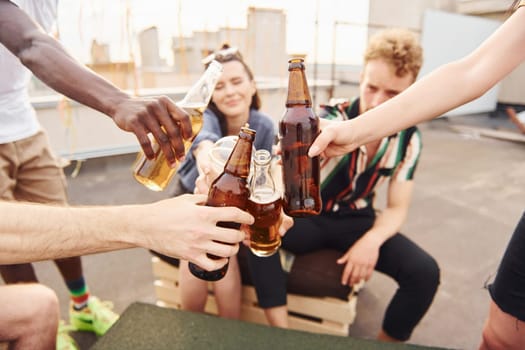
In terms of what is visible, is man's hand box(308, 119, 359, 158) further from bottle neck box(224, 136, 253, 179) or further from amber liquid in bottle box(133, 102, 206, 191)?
amber liquid in bottle box(133, 102, 206, 191)

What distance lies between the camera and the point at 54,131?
439 cm

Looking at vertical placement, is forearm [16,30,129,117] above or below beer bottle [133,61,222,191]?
above

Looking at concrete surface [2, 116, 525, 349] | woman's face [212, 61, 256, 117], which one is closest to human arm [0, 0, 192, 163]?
woman's face [212, 61, 256, 117]

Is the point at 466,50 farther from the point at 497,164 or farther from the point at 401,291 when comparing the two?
the point at 401,291

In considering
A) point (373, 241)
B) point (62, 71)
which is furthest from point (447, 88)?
point (62, 71)

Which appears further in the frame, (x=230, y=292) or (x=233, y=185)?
(x=230, y=292)

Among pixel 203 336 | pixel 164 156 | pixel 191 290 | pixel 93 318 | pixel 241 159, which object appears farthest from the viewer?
pixel 93 318

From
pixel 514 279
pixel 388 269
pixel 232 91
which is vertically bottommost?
pixel 388 269

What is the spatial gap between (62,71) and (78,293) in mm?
1290

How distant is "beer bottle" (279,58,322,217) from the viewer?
97cm

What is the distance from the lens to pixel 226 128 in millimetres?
1978

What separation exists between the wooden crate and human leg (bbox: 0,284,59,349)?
795 mm

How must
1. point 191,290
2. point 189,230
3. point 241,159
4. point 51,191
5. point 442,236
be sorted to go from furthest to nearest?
point 442,236 < point 51,191 < point 191,290 < point 241,159 < point 189,230

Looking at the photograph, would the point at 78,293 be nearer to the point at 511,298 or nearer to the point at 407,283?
the point at 407,283
